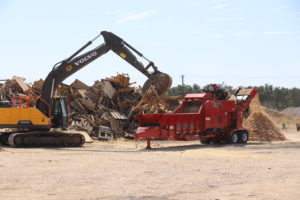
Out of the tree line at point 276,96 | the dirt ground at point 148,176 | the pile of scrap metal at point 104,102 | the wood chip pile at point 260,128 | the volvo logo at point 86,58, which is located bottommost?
the dirt ground at point 148,176

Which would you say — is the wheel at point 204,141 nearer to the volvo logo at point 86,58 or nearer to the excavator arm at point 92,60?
the excavator arm at point 92,60

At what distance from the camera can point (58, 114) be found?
2356 centimetres

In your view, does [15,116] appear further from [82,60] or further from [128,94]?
[128,94]

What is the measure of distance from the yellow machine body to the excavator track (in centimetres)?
36

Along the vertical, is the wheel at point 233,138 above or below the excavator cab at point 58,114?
below

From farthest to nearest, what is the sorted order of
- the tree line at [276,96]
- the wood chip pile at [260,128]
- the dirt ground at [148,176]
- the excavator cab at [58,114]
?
the tree line at [276,96] → the wood chip pile at [260,128] → the excavator cab at [58,114] → the dirt ground at [148,176]

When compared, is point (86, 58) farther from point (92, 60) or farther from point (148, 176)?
point (148, 176)

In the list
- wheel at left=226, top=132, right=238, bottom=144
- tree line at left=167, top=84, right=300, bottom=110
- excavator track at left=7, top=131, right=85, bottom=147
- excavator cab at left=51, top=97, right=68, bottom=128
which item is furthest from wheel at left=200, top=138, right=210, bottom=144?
tree line at left=167, top=84, right=300, bottom=110

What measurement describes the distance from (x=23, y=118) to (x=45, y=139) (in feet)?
4.38

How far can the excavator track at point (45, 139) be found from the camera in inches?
885

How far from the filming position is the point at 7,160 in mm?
16719

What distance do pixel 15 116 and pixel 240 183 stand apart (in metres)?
13.3

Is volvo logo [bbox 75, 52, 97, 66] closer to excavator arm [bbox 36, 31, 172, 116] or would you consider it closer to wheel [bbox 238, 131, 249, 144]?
excavator arm [bbox 36, 31, 172, 116]

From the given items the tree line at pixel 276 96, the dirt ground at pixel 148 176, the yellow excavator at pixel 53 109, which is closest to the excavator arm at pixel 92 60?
the yellow excavator at pixel 53 109
